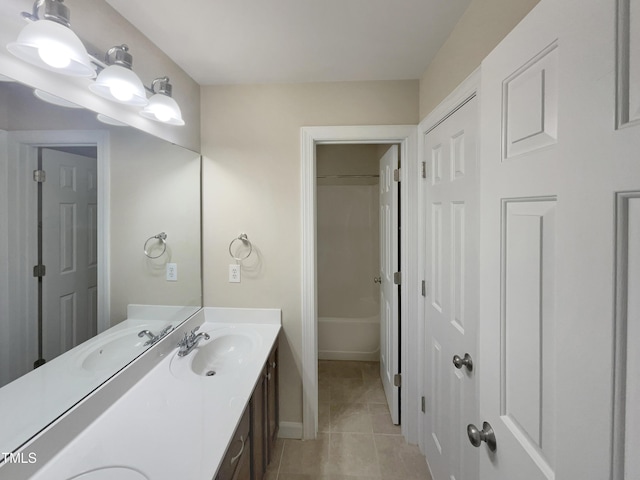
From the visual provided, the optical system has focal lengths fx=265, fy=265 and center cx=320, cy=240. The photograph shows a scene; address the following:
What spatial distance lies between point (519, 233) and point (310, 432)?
6.05 ft

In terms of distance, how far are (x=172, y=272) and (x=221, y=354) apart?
1.89 ft

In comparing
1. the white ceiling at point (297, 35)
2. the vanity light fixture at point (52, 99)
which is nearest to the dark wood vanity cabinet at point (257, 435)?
the vanity light fixture at point (52, 99)

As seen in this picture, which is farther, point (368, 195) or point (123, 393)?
point (368, 195)

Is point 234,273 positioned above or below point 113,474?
above

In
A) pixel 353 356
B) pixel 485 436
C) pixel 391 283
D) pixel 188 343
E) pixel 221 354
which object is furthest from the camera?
pixel 353 356

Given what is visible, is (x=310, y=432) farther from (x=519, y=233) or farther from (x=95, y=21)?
(x=95, y=21)

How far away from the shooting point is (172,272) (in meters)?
1.53

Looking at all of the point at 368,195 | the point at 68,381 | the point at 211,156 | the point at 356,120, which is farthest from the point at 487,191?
the point at 368,195

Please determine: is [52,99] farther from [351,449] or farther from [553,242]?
[351,449]

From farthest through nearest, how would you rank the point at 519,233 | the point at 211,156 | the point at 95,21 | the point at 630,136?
the point at 211,156 < the point at 95,21 < the point at 519,233 < the point at 630,136

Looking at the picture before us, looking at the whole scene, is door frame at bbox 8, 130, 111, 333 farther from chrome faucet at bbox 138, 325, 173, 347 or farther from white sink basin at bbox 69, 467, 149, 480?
white sink basin at bbox 69, 467, 149, 480

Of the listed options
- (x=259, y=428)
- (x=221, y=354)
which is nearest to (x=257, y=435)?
(x=259, y=428)

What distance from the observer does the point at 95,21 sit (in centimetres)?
105

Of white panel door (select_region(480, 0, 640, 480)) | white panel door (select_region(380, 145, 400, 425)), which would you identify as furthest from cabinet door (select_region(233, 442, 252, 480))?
white panel door (select_region(380, 145, 400, 425))
